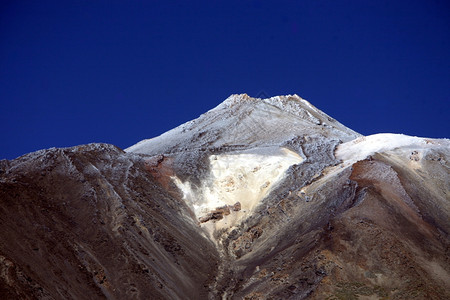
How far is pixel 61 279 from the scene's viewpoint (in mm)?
18250

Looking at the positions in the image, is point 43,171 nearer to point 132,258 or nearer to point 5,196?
point 5,196

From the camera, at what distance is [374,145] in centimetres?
3488

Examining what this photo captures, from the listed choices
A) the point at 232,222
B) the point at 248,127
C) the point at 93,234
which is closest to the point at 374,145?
the point at 248,127

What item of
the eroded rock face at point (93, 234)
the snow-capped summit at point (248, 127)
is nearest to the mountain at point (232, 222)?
the eroded rock face at point (93, 234)

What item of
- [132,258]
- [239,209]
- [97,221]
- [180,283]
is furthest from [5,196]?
[239,209]

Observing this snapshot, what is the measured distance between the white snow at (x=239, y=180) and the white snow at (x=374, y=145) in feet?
11.3

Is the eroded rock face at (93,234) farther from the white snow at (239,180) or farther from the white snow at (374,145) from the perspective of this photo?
the white snow at (374,145)

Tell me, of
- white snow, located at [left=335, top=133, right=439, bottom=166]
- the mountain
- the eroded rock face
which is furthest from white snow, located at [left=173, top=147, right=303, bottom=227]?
white snow, located at [left=335, top=133, right=439, bottom=166]

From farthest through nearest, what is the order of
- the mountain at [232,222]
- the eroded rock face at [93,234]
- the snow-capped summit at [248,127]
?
the snow-capped summit at [248,127]
the mountain at [232,222]
the eroded rock face at [93,234]

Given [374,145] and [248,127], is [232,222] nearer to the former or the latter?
[374,145]

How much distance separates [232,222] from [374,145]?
12435mm

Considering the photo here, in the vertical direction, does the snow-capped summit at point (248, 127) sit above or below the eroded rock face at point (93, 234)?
above

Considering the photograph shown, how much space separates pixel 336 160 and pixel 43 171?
18.4 m

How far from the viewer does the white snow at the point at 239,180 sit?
1211 inches
